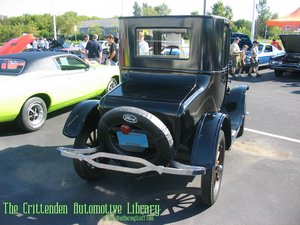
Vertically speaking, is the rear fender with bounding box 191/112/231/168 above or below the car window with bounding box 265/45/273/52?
below

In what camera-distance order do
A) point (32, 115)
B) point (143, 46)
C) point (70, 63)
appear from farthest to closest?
1. point (70, 63)
2. point (32, 115)
3. point (143, 46)

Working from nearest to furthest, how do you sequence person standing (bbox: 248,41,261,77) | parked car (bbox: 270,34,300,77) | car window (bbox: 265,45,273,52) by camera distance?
1. parked car (bbox: 270,34,300,77)
2. person standing (bbox: 248,41,261,77)
3. car window (bbox: 265,45,273,52)

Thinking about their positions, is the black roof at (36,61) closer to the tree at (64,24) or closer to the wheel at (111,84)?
the wheel at (111,84)

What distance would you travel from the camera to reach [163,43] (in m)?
4.10

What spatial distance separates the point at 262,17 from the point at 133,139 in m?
89.3

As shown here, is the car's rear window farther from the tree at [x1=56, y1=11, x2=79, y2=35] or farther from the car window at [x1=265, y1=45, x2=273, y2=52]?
the tree at [x1=56, y1=11, x2=79, y2=35]

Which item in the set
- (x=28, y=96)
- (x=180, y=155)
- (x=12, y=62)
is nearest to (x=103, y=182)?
(x=180, y=155)

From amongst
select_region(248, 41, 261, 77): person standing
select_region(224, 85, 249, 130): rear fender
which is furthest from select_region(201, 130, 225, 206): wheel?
select_region(248, 41, 261, 77): person standing

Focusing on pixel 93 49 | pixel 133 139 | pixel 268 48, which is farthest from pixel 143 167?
pixel 268 48

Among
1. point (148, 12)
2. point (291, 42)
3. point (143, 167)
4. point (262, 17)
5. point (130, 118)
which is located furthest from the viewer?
point (148, 12)

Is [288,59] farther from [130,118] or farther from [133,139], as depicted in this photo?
[130,118]

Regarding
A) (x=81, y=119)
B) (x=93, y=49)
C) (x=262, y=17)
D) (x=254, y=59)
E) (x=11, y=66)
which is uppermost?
(x=262, y=17)

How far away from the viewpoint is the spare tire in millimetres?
3064

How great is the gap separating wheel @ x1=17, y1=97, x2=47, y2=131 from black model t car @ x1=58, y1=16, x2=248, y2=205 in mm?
2104
